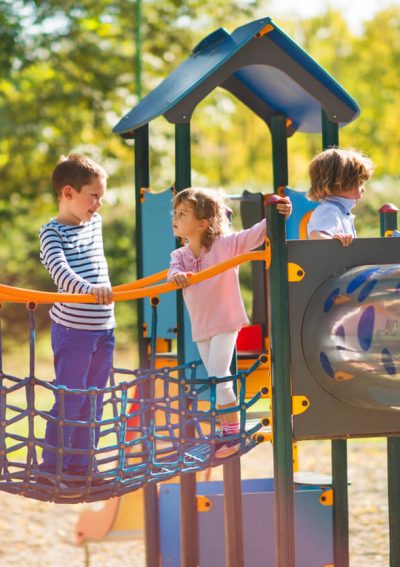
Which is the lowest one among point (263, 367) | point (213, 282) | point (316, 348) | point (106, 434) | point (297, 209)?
point (106, 434)

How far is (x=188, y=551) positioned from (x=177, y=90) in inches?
79.1

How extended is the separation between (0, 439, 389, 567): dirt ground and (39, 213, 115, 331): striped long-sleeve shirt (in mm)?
2540

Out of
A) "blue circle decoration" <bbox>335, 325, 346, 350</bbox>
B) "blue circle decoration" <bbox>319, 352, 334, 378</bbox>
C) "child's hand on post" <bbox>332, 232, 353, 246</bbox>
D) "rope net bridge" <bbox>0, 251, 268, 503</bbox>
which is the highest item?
"child's hand on post" <bbox>332, 232, 353, 246</bbox>

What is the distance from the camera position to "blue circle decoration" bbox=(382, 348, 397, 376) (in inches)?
134

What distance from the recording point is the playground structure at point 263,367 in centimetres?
351

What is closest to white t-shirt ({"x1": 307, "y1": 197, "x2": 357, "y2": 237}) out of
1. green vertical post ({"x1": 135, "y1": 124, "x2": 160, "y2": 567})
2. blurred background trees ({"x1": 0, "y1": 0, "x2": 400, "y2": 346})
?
green vertical post ({"x1": 135, "y1": 124, "x2": 160, "y2": 567})

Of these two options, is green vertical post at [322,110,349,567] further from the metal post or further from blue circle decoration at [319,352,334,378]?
blue circle decoration at [319,352,334,378]

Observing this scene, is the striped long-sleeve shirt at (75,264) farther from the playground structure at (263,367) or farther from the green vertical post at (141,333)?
the green vertical post at (141,333)

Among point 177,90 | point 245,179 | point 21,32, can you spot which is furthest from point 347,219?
point 245,179

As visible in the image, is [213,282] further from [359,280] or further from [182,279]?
[359,280]

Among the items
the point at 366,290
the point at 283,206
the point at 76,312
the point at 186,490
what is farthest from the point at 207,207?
the point at 186,490

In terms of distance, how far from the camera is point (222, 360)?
3908 millimetres

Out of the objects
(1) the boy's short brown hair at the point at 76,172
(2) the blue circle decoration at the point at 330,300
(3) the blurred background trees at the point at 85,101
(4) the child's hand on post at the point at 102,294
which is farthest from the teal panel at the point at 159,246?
(3) the blurred background trees at the point at 85,101

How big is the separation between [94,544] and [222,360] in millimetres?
3436
